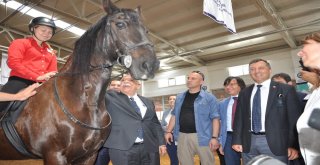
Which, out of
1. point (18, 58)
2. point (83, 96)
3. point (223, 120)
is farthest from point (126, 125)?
point (223, 120)

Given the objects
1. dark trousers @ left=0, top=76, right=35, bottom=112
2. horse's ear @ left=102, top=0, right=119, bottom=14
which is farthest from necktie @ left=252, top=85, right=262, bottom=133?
dark trousers @ left=0, top=76, right=35, bottom=112

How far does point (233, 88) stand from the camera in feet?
15.0

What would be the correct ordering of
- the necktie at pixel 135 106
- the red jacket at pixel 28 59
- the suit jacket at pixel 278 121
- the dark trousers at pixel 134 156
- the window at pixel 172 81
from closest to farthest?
the red jacket at pixel 28 59 → the suit jacket at pixel 278 121 → the dark trousers at pixel 134 156 → the necktie at pixel 135 106 → the window at pixel 172 81

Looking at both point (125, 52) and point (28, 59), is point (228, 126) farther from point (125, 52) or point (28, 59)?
point (28, 59)

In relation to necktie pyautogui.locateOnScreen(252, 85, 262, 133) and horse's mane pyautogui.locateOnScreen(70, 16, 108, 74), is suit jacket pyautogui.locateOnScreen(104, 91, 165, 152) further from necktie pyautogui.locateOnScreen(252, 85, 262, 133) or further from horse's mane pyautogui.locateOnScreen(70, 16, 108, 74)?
necktie pyautogui.locateOnScreen(252, 85, 262, 133)

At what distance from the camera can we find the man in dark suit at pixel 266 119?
9.18 feet

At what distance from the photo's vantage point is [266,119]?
2.89 metres

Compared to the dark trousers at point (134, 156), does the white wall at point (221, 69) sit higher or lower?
higher

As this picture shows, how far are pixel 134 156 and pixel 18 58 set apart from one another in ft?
5.75

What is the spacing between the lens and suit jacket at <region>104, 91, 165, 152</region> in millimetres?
2938

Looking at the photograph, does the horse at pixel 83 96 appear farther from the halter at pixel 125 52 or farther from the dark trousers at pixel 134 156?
the dark trousers at pixel 134 156

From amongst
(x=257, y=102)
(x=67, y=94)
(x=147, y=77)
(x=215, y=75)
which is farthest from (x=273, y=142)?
(x=215, y=75)

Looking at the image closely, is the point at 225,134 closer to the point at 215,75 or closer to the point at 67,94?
the point at 67,94

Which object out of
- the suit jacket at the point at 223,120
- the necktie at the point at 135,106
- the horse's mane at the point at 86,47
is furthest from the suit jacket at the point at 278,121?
the horse's mane at the point at 86,47
